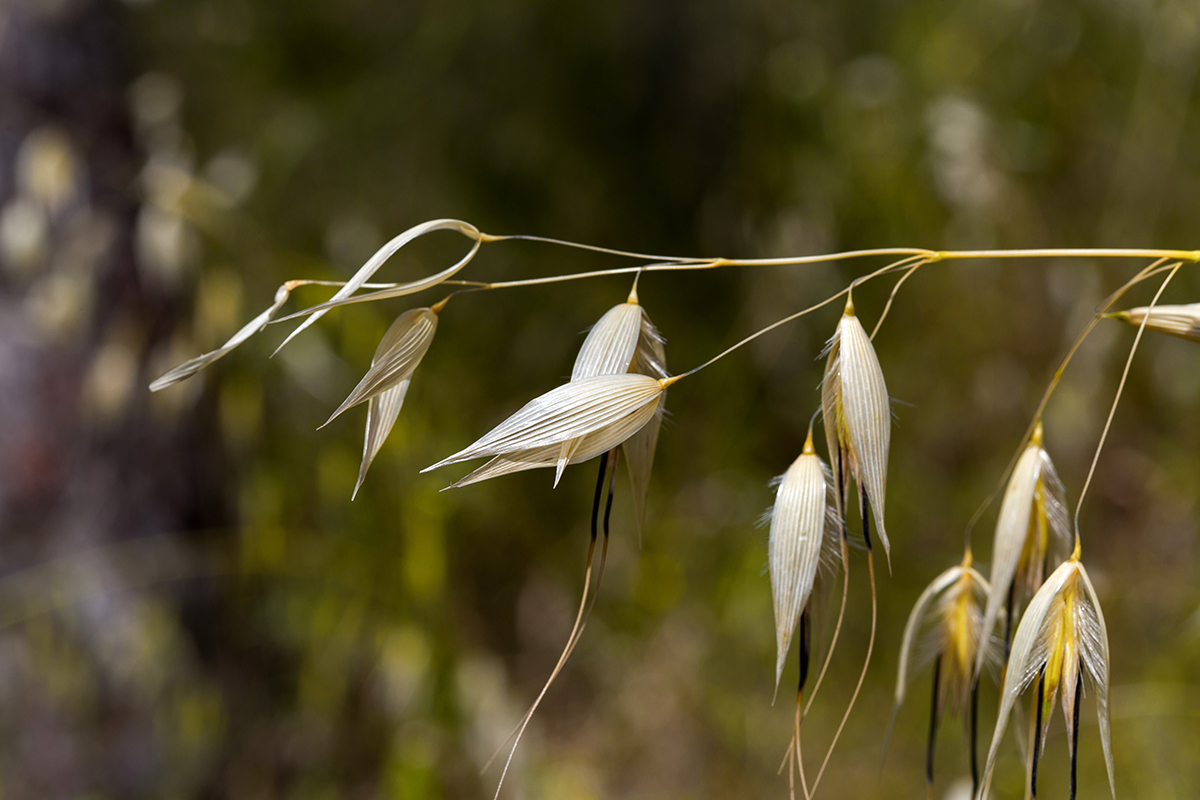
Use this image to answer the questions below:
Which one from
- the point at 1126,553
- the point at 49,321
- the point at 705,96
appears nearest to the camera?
the point at 49,321

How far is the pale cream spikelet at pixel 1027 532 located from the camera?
199 millimetres

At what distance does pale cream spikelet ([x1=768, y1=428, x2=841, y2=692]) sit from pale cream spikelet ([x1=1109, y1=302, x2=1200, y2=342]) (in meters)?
0.09

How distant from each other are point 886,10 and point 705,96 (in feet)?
0.70

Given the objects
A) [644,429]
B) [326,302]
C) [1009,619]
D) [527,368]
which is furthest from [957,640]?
[527,368]

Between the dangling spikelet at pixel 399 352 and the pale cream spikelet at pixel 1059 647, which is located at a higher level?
the dangling spikelet at pixel 399 352

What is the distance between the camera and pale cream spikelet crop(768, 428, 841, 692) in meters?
0.19

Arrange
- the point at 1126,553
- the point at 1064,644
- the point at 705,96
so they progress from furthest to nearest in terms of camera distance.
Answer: the point at 705,96
the point at 1126,553
the point at 1064,644

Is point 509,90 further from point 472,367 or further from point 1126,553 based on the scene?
point 1126,553

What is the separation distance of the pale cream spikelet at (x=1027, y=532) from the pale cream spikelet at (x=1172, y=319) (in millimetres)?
39

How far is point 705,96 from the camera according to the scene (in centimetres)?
80

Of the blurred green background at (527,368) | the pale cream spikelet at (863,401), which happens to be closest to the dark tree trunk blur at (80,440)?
the blurred green background at (527,368)

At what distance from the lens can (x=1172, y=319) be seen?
0.19 metres

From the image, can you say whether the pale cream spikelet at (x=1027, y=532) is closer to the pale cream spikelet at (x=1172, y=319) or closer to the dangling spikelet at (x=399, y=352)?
the pale cream spikelet at (x=1172, y=319)

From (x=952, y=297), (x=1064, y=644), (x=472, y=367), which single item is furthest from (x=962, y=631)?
(x=472, y=367)
